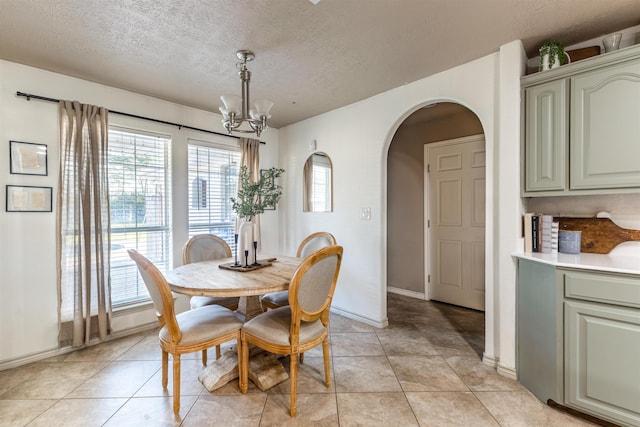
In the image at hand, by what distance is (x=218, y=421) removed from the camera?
5.55 ft

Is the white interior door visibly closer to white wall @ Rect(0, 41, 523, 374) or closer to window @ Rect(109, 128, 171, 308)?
white wall @ Rect(0, 41, 523, 374)

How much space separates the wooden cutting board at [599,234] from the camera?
1957mm

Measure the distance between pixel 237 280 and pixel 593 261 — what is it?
7.67 feet

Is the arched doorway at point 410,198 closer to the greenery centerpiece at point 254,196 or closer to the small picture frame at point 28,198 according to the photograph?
the greenery centerpiece at point 254,196

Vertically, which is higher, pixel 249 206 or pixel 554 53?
pixel 554 53

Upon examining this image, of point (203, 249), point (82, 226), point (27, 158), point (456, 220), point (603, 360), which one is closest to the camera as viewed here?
point (603, 360)

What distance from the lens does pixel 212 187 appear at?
361cm

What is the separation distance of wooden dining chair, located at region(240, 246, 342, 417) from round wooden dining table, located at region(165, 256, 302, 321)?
0.52ft

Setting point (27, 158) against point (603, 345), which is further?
point (27, 158)

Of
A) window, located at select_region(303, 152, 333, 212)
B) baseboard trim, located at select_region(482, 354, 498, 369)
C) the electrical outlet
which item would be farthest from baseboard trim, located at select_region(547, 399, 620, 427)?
window, located at select_region(303, 152, 333, 212)

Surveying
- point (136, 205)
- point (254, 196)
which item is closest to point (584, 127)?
point (254, 196)

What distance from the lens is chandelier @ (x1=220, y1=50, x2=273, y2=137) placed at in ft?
6.77

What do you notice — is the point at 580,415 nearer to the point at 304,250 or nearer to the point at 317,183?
the point at 304,250

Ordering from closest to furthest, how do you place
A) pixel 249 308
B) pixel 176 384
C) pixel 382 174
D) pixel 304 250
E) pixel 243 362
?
pixel 176 384 → pixel 243 362 → pixel 249 308 → pixel 304 250 → pixel 382 174
